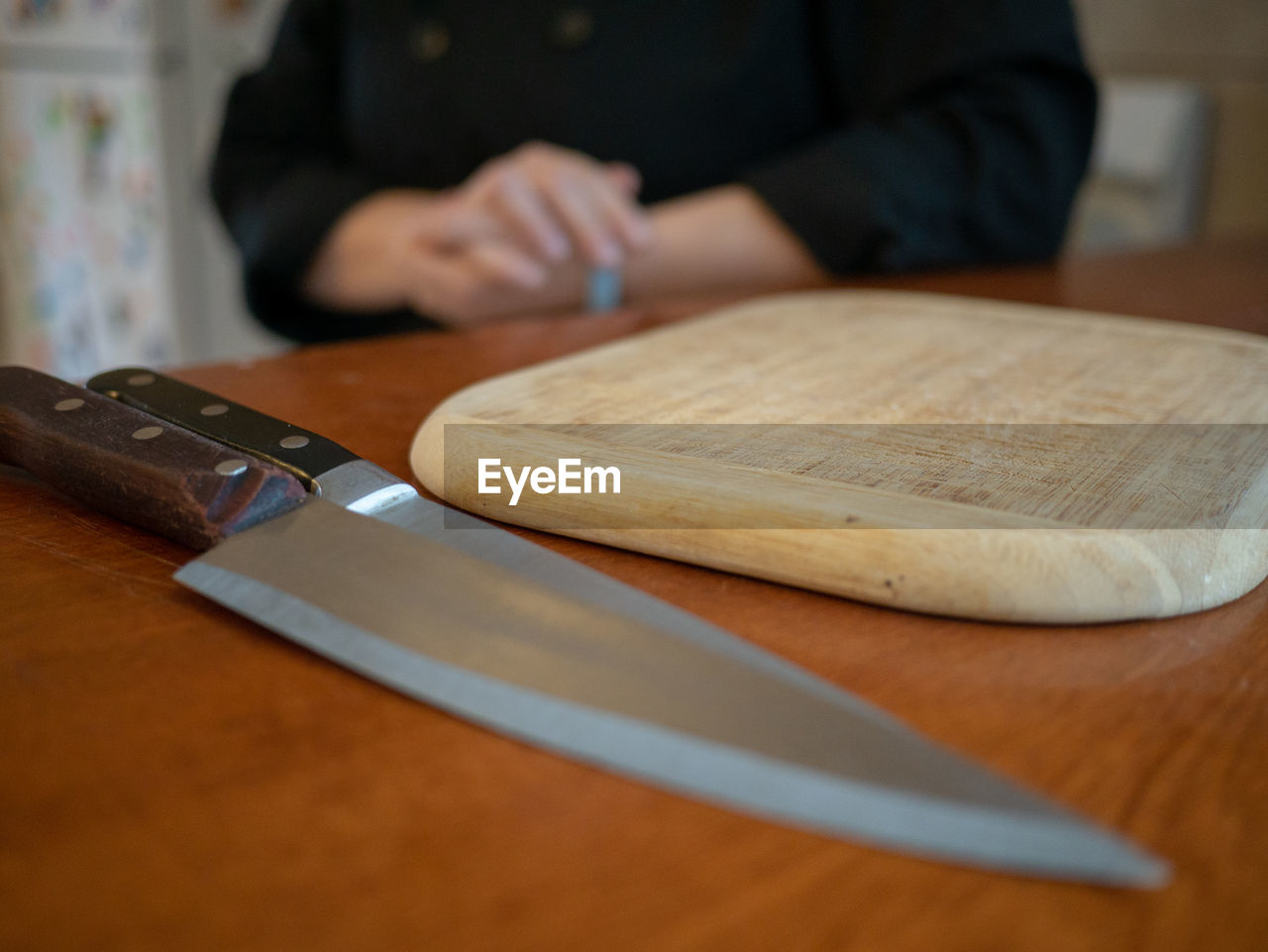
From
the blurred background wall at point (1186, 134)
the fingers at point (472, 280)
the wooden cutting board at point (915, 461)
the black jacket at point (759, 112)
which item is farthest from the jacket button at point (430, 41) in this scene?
the blurred background wall at point (1186, 134)

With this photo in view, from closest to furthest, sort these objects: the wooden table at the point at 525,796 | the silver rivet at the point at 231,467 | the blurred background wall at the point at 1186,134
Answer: the wooden table at the point at 525,796
the silver rivet at the point at 231,467
the blurred background wall at the point at 1186,134

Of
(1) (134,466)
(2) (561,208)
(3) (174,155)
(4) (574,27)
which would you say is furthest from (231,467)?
(3) (174,155)

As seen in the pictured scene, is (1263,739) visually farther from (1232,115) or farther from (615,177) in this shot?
(1232,115)

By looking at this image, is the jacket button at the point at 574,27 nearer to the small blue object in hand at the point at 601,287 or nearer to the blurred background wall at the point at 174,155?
the small blue object in hand at the point at 601,287

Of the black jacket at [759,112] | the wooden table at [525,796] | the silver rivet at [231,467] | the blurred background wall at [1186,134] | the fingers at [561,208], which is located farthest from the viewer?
the blurred background wall at [1186,134]

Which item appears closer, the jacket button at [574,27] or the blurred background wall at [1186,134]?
the jacket button at [574,27]

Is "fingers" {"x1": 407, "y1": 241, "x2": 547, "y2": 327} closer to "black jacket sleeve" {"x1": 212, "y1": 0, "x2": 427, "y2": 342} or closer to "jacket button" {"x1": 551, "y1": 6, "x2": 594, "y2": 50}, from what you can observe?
"black jacket sleeve" {"x1": 212, "y1": 0, "x2": 427, "y2": 342}
